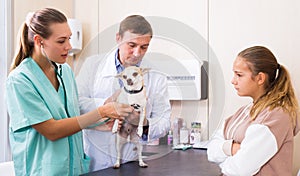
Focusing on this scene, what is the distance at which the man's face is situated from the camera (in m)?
1.08

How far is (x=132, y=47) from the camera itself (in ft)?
3.57

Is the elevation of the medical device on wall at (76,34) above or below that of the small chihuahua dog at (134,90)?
above

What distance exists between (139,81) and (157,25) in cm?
17

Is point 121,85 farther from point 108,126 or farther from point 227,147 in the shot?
point 227,147

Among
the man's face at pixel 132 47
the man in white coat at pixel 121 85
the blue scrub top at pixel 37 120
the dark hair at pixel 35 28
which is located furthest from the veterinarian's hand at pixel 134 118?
the dark hair at pixel 35 28

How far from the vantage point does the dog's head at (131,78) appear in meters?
1.10

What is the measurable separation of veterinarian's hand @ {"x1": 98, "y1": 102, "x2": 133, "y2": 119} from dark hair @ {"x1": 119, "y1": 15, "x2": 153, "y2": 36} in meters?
0.20

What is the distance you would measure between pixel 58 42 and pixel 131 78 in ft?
1.20

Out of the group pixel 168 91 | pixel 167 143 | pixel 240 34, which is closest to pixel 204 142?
pixel 240 34

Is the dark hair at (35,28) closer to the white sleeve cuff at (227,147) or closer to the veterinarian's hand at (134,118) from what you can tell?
the veterinarian's hand at (134,118)

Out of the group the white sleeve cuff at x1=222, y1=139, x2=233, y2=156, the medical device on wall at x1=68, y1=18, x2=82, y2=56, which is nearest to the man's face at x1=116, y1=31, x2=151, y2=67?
the white sleeve cuff at x1=222, y1=139, x2=233, y2=156

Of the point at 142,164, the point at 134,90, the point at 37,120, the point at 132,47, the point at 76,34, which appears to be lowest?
the point at 142,164

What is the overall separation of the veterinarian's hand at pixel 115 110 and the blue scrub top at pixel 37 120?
0.23 metres

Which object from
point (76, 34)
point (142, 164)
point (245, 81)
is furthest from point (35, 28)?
point (76, 34)
